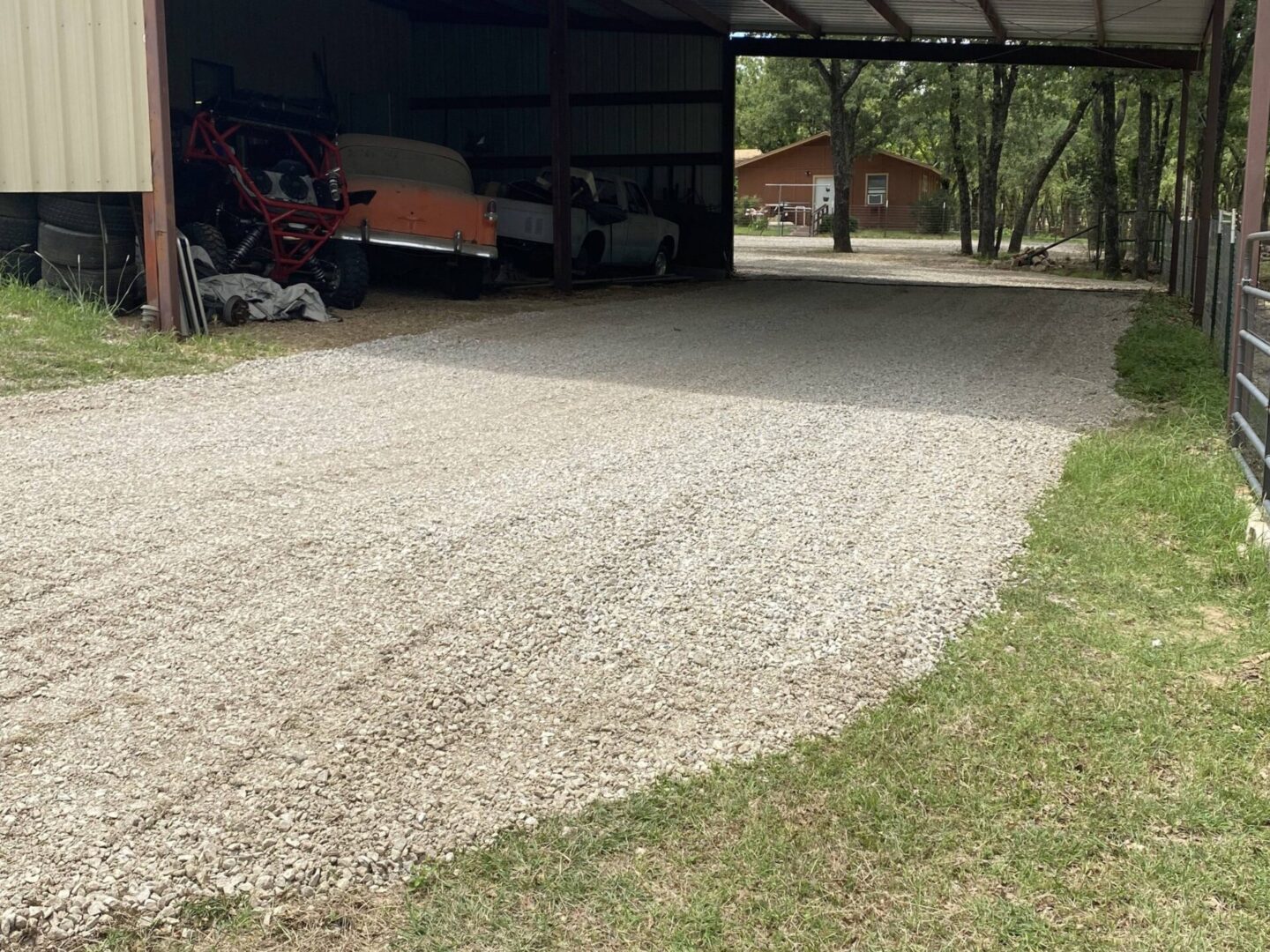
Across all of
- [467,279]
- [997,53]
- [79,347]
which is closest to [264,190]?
[467,279]

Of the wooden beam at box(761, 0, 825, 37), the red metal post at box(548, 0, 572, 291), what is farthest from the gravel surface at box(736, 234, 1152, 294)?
the red metal post at box(548, 0, 572, 291)

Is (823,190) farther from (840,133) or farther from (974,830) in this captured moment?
(974,830)

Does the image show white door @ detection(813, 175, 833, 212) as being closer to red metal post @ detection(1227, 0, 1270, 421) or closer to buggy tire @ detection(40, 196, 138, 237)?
→ buggy tire @ detection(40, 196, 138, 237)

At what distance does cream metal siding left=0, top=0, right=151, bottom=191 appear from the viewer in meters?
11.8

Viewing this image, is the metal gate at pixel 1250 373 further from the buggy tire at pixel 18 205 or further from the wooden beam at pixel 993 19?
the wooden beam at pixel 993 19

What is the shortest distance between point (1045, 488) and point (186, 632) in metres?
4.51

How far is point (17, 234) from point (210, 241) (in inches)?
72.8

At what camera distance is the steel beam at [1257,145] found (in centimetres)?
775

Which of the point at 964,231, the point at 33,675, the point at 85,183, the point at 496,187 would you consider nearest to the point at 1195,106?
the point at 964,231

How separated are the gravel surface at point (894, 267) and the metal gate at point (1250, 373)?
14365 millimetres

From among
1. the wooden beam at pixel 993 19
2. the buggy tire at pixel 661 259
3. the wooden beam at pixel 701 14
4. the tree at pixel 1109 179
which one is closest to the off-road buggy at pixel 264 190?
the wooden beam at pixel 701 14

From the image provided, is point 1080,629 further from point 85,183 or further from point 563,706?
point 85,183

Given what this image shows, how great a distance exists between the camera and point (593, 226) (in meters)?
20.4

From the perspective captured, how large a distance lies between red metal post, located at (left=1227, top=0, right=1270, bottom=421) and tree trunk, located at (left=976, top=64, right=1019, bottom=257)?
2620cm
